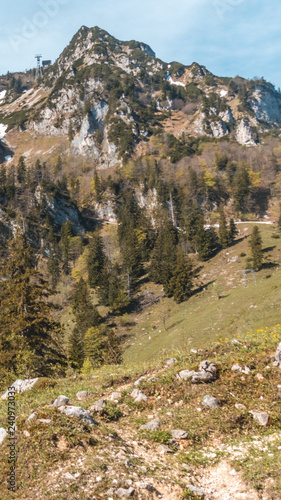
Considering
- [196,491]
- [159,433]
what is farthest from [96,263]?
[196,491]

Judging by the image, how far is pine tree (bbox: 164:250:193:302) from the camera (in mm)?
55094

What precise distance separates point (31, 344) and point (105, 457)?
591 inches

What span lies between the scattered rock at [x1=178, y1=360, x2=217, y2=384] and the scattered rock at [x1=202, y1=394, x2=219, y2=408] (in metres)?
0.89

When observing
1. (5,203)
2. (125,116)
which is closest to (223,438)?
A: (5,203)

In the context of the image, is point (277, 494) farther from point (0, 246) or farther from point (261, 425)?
point (0, 246)

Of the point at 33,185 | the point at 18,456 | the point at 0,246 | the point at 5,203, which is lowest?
the point at 18,456

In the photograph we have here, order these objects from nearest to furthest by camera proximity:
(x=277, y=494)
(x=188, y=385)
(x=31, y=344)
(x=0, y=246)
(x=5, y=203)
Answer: (x=277, y=494) → (x=188, y=385) → (x=31, y=344) → (x=0, y=246) → (x=5, y=203)

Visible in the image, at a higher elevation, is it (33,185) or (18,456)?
(33,185)

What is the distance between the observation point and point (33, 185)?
107688 millimetres

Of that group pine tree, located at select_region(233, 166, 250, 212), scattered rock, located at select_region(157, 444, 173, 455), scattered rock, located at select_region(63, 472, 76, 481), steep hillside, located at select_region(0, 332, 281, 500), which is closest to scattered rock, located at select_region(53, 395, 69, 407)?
steep hillside, located at select_region(0, 332, 281, 500)

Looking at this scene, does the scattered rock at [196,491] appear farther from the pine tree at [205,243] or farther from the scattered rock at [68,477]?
the pine tree at [205,243]

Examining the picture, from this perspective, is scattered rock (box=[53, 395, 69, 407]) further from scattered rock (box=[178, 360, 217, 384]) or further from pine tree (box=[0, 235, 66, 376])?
pine tree (box=[0, 235, 66, 376])

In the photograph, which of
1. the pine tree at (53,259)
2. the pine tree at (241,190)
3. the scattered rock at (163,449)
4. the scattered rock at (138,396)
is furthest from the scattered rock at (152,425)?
the pine tree at (241,190)

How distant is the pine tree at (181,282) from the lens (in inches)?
2169
